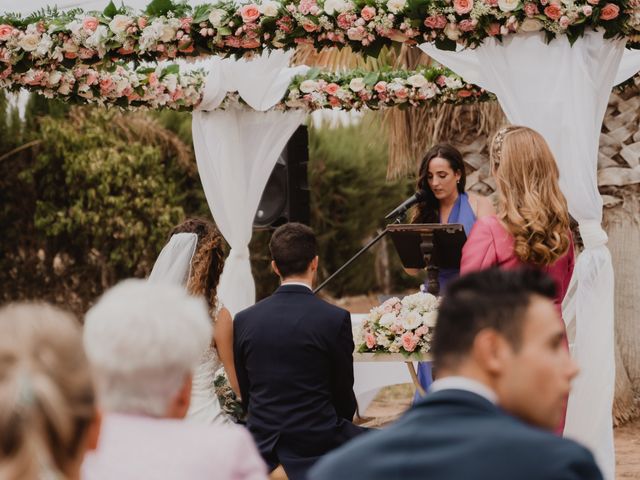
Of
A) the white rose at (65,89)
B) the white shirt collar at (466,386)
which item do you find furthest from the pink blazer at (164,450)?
the white rose at (65,89)

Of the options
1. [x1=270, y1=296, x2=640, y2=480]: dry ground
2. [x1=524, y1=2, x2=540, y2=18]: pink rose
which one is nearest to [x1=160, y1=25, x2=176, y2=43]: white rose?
[x1=524, y1=2, x2=540, y2=18]: pink rose

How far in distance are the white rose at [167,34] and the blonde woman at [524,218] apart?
252 cm

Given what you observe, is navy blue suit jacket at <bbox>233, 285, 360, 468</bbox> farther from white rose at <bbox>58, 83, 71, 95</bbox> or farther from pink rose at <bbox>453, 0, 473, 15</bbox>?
white rose at <bbox>58, 83, 71, 95</bbox>

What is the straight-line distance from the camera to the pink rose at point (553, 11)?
466 centimetres

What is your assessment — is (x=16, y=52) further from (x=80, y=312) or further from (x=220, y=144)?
(x=80, y=312)

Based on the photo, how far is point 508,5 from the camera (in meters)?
4.73

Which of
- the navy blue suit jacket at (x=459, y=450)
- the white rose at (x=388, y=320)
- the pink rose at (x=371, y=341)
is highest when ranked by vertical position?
the navy blue suit jacket at (x=459, y=450)

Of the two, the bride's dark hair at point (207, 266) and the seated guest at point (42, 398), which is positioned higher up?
the seated guest at point (42, 398)

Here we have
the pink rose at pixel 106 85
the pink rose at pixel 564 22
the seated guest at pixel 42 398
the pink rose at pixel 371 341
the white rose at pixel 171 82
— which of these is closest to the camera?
the seated guest at pixel 42 398

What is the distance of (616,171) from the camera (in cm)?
845

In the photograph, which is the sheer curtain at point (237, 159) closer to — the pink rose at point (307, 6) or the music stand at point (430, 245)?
the pink rose at point (307, 6)

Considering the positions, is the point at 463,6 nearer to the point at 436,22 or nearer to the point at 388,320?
the point at 436,22

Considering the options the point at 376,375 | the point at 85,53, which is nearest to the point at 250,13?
the point at 85,53

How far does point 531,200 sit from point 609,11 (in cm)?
124
